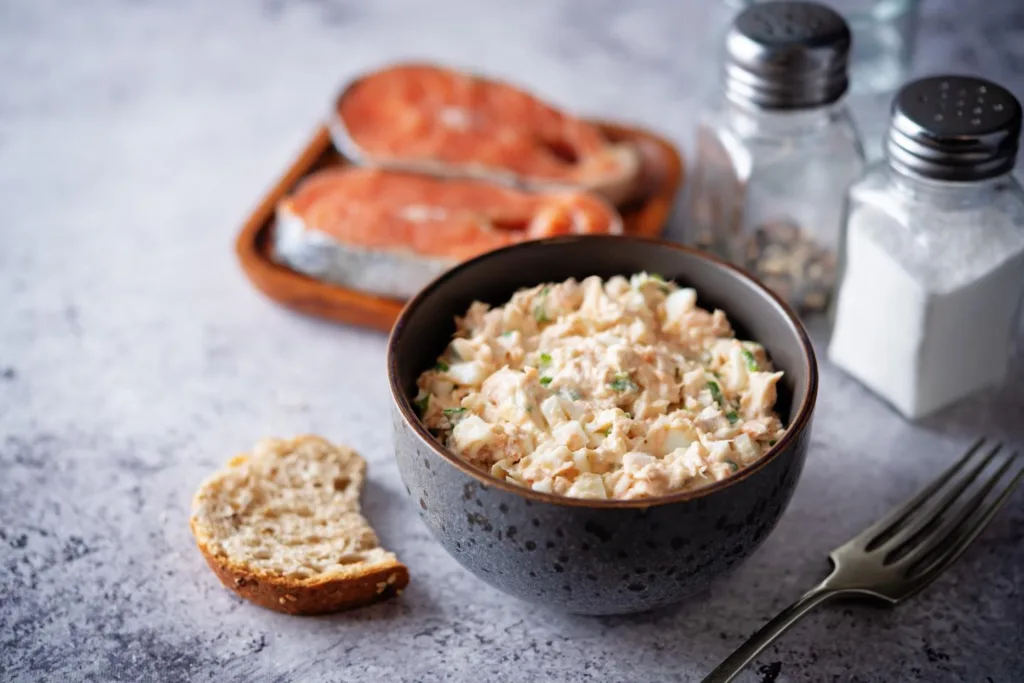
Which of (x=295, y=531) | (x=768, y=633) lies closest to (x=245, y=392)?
(x=295, y=531)

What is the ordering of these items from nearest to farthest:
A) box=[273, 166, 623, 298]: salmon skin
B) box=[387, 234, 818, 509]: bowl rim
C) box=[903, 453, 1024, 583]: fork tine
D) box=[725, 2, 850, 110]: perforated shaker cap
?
box=[387, 234, 818, 509]: bowl rim → box=[903, 453, 1024, 583]: fork tine → box=[725, 2, 850, 110]: perforated shaker cap → box=[273, 166, 623, 298]: salmon skin

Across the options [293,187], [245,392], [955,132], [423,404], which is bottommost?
[245,392]

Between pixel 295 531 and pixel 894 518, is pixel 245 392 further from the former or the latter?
pixel 894 518

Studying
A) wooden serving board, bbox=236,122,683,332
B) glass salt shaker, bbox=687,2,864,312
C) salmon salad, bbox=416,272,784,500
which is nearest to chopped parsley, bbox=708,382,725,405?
salmon salad, bbox=416,272,784,500

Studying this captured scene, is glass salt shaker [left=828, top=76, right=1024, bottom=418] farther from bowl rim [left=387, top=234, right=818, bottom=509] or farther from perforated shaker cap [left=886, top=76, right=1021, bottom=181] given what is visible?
bowl rim [left=387, top=234, right=818, bottom=509]

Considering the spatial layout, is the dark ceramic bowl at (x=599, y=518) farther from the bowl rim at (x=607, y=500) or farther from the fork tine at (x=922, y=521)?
the fork tine at (x=922, y=521)

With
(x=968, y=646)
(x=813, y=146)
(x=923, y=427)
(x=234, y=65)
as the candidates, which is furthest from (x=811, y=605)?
(x=234, y=65)

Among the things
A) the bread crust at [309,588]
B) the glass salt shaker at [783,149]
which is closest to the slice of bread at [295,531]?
the bread crust at [309,588]
